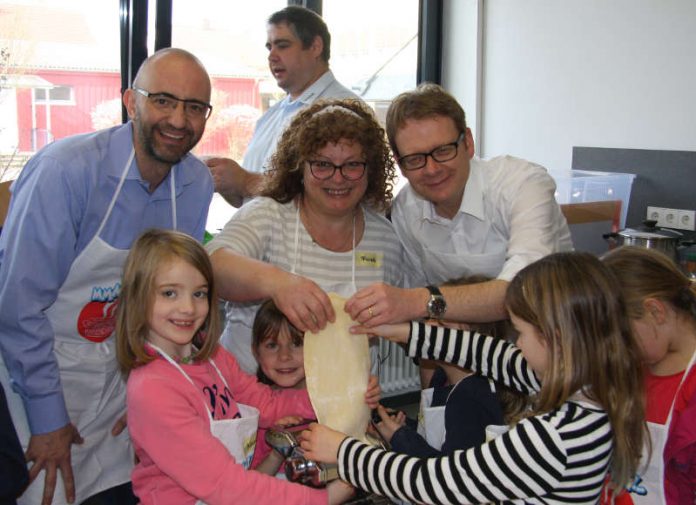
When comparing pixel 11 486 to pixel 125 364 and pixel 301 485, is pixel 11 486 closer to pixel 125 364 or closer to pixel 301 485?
pixel 125 364

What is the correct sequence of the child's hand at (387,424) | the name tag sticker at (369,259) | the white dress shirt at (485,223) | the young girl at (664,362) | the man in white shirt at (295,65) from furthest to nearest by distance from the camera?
1. the man in white shirt at (295,65)
2. the name tag sticker at (369,259)
3. the white dress shirt at (485,223)
4. the child's hand at (387,424)
5. the young girl at (664,362)

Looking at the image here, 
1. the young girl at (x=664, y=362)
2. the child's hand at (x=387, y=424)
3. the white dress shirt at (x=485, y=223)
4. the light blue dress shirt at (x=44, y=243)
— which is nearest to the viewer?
the young girl at (x=664, y=362)

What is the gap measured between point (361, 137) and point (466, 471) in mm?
906

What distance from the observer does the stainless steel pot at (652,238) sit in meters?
2.58

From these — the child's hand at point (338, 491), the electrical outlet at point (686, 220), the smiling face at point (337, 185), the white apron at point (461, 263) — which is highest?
the smiling face at point (337, 185)

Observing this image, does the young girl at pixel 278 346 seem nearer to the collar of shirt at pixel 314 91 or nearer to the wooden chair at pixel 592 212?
the collar of shirt at pixel 314 91

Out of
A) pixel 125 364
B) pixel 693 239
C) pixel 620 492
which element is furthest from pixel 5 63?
pixel 693 239

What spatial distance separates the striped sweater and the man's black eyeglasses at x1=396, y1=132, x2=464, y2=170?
777 millimetres

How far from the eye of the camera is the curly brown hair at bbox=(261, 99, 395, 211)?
5.76 feet

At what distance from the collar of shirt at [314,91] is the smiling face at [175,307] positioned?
1644mm

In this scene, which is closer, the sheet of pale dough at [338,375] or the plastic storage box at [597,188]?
the sheet of pale dough at [338,375]

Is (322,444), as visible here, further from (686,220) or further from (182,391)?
(686,220)

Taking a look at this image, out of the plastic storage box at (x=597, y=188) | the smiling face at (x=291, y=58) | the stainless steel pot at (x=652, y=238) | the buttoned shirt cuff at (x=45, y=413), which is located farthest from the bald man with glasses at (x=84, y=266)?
the plastic storage box at (x=597, y=188)

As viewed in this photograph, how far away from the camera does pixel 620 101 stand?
3.14 metres
